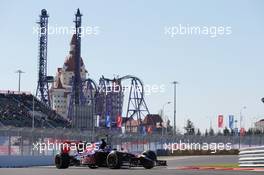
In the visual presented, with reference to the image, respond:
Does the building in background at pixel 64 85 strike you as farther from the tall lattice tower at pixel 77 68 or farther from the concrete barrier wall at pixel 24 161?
the concrete barrier wall at pixel 24 161

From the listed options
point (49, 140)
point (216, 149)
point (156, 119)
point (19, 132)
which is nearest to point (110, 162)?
point (19, 132)

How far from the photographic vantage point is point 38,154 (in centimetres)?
4531

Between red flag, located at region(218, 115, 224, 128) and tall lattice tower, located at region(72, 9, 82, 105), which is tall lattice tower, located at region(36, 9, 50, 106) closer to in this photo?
tall lattice tower, located at region(72, 9, 82, 105)

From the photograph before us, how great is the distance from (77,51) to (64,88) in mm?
52857

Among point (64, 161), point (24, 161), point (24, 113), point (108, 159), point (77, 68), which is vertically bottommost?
point (24, 161)

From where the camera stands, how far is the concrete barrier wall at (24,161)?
40259 mm

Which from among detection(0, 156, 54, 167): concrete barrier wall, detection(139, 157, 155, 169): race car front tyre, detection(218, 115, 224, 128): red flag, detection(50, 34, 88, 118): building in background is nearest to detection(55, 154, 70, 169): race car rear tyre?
detection(139, 157, 155, 169): race car front tyre

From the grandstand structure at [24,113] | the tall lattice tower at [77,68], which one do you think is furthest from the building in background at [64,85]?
the grandstand structure at [24,113]

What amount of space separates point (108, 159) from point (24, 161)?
17330 millimetres

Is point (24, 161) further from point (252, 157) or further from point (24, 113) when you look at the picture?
point (24, 113)

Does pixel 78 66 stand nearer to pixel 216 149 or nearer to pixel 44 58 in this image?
pixel 44 58

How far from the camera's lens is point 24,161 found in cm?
4222

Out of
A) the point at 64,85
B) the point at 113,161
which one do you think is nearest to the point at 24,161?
the point at 113,161

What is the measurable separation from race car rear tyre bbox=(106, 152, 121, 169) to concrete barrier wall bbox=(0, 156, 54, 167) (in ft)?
50.9
